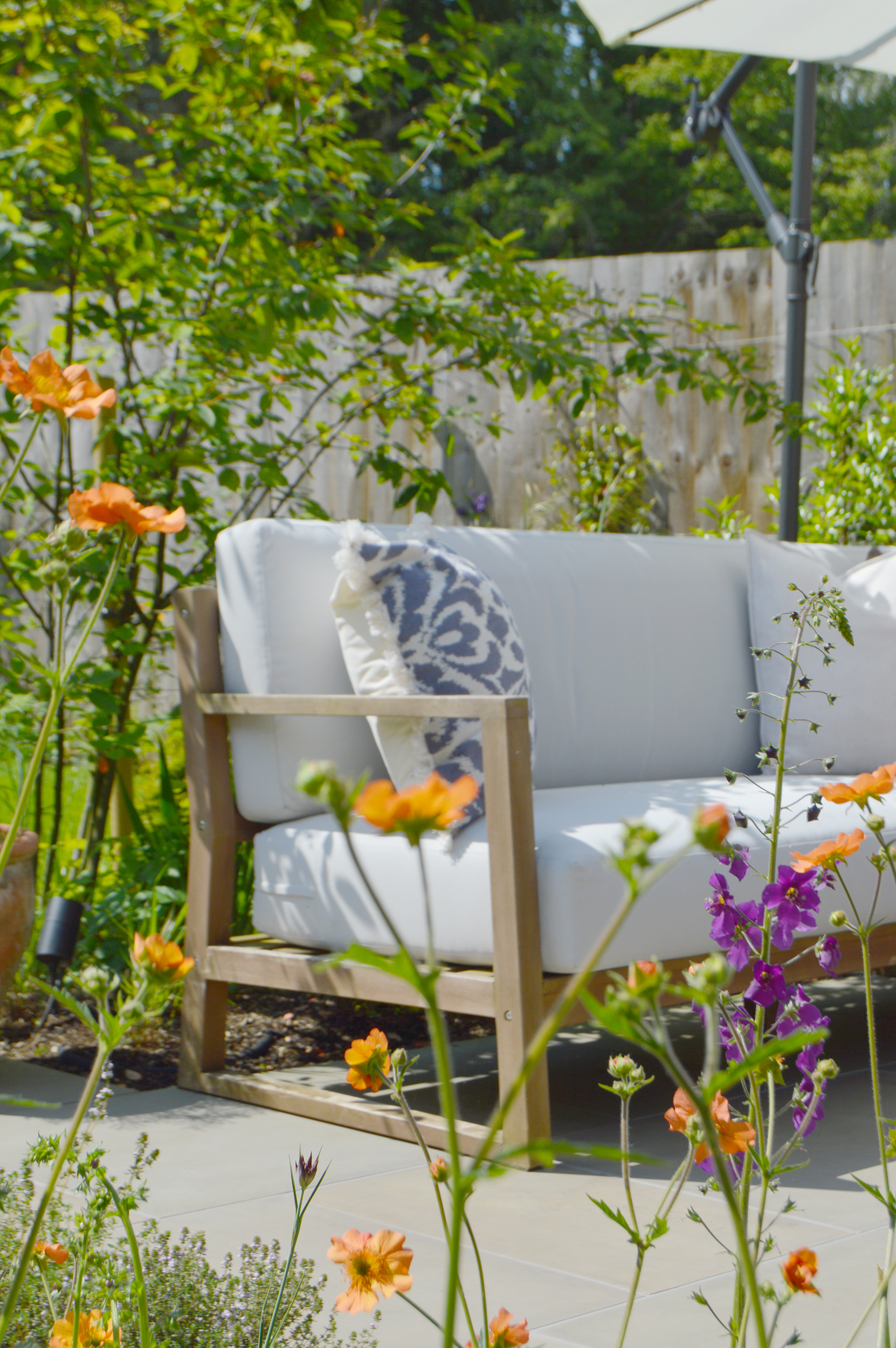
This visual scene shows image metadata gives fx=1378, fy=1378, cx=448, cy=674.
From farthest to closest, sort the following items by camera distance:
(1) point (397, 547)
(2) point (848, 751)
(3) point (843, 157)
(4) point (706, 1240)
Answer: (3) point (843, 157) < (2) point (848, 751) < (1) point (397, 547) < (4) point (706, 1240)

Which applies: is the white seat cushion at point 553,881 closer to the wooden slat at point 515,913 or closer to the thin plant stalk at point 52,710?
the wooden slat at point 515,913

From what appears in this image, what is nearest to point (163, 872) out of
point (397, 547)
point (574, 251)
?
point (397, 547)

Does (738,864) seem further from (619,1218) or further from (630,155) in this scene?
(630,155)

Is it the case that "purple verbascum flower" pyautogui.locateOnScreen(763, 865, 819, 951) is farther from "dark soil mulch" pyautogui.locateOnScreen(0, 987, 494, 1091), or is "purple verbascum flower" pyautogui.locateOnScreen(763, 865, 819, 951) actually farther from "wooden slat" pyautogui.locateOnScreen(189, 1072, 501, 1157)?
"dark soil mulch" pyautogui.locateOnScreen(0, 987, 494, 1091)

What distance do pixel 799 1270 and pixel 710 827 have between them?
487 mm

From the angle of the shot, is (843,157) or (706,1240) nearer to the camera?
(706,1240)

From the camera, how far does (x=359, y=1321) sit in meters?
1.49

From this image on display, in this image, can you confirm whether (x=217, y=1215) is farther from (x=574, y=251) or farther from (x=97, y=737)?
(x=574, y=251)

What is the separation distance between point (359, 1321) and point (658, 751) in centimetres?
165

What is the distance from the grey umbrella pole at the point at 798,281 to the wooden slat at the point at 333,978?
7.16ft

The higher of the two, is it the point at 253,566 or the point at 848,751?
the point at 253,566

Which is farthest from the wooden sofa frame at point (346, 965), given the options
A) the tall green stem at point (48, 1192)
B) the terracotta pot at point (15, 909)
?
the tall green stem at point (48, 1192)

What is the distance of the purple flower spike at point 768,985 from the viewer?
83 cm

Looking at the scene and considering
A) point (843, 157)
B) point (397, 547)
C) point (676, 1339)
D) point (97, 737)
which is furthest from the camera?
point (843, 157)
